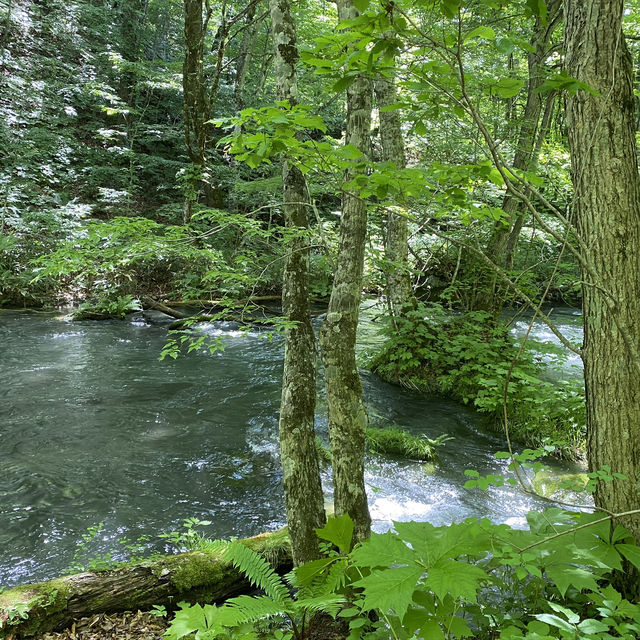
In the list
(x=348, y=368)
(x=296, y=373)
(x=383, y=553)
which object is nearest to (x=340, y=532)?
(x=383, y=553)

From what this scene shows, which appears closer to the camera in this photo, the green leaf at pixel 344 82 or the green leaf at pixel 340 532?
the green leaf at pixel 344 82

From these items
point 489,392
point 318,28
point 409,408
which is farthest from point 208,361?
point 318,28

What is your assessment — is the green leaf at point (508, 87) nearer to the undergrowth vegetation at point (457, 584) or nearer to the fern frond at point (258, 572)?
the undergrowth vegetation at point (457, 584)

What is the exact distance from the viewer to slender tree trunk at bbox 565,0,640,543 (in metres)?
2.16

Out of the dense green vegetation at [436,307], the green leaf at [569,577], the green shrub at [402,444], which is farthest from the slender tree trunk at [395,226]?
the green leaf at [569,577]

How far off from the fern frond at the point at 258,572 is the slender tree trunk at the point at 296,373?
71 centimetres

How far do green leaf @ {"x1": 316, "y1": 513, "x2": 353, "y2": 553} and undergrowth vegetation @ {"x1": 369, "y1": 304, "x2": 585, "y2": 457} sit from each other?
4.11 metres

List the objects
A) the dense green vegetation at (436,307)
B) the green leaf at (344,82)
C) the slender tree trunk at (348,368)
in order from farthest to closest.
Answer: the slender tree trunk at (348,368) < the green leaf at (344,82) < the dense green vegetation at (436,307)

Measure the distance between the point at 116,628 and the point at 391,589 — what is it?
263 centimetres

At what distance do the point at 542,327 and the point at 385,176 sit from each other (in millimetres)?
10575

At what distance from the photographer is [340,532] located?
7.43 feet

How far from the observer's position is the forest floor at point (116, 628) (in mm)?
3025

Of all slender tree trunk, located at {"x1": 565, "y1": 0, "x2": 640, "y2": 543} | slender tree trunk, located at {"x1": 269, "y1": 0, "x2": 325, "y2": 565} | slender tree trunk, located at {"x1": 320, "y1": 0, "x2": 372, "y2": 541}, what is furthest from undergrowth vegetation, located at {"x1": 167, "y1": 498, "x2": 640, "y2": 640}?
slender tree trunk, located at {"x1": 269, "y1": 0, "x2": 325, "y2": 565}

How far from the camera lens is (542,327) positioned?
11.6 meters
